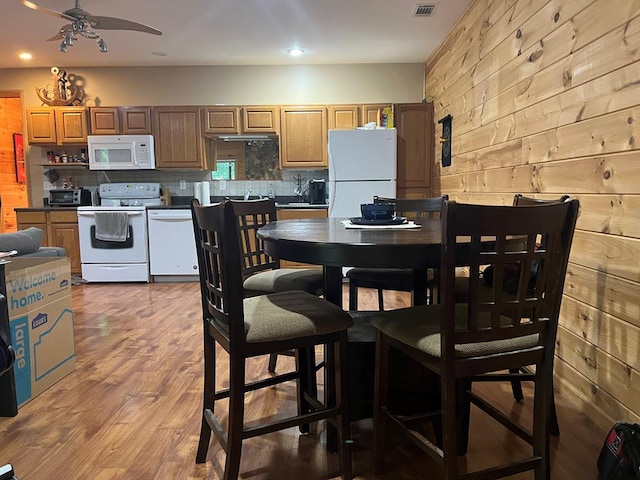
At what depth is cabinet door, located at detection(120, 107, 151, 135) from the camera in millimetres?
4984

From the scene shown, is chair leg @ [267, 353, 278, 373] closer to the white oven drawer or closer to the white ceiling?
the white ceiling

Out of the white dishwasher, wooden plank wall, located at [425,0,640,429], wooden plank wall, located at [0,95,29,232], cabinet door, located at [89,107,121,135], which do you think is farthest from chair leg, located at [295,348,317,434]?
wooden plank wall, located at [0,95,29,232]

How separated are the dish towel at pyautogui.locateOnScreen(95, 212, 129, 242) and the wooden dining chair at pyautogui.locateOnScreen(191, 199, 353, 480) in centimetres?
353

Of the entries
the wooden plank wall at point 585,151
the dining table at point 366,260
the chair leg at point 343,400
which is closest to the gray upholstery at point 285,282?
the dining table at point 366,260

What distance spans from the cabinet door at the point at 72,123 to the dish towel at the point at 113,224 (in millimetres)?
986

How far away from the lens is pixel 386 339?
4.87 ft

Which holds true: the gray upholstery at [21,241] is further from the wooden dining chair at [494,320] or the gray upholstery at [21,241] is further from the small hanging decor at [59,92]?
the wooden dining chair at [494,320]

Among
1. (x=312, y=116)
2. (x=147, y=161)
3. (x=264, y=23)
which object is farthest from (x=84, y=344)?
(x=312, y=116)

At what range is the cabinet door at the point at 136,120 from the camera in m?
4.98

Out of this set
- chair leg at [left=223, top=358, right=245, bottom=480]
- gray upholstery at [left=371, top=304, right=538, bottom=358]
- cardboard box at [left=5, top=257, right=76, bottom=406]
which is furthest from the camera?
cardboard box at [left=5, top=257, right=76, bottom=406]

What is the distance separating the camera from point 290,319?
4.74 ft

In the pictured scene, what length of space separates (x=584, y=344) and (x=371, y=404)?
3.40ft

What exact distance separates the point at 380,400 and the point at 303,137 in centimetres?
382

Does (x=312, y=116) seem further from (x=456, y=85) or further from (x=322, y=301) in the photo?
(x=322, y=301)
